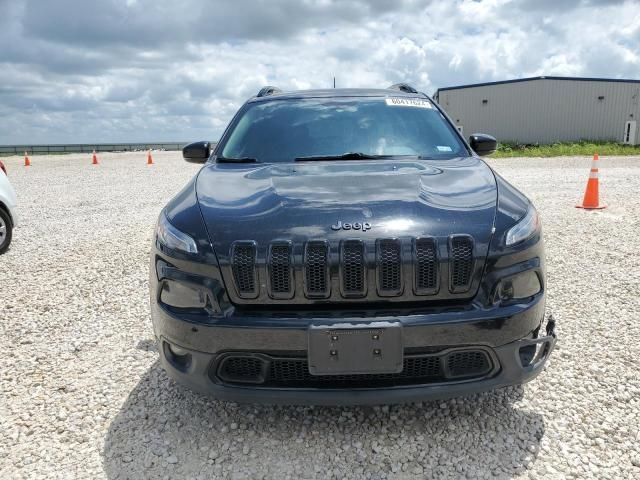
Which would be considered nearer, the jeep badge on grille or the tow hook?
the jeep badge on grille

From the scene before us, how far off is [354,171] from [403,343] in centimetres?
115

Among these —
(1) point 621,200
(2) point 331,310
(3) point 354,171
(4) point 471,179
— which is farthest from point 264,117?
(1) point 621,200

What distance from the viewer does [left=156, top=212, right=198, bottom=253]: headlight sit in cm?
230

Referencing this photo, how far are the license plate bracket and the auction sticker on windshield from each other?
2.23 m

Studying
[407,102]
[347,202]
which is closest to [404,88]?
[407,102]

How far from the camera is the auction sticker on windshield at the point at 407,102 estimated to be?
3828 mm

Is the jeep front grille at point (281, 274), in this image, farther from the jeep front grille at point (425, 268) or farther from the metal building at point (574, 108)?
the metal building at point (574, 108)

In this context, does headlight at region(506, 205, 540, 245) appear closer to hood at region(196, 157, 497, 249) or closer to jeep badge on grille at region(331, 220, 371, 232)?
hood at region(196, 157, 497, 249)

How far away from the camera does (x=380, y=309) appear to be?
217 centimetres

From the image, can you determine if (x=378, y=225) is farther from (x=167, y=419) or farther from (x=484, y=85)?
(x=484, y=85)

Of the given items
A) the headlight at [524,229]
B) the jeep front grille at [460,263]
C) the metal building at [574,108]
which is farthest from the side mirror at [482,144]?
the metal building at [574,108]

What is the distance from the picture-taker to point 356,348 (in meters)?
2.08

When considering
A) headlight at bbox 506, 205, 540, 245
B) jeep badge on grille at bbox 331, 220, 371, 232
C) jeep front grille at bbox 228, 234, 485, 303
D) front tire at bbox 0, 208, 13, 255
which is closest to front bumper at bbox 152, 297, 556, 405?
jeep front grille at bbox 228, 234, 485, 303

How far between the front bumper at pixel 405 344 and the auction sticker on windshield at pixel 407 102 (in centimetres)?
204
